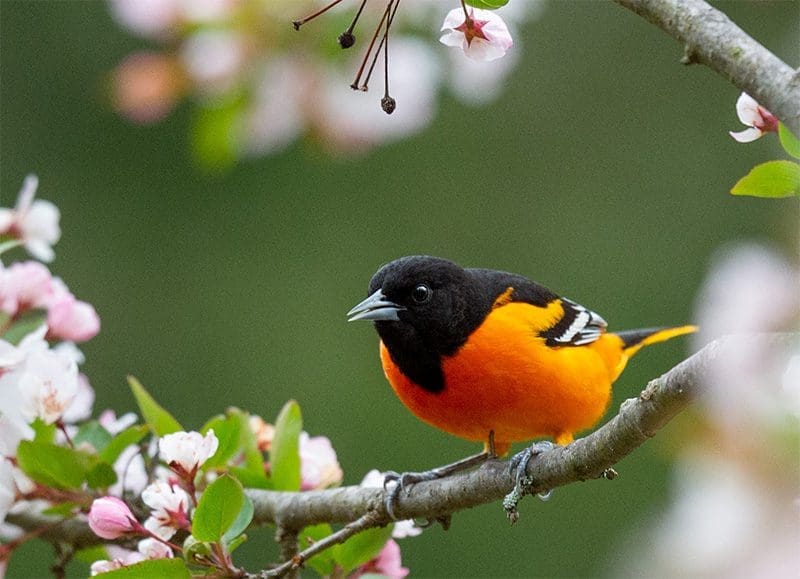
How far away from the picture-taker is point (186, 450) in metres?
1.74

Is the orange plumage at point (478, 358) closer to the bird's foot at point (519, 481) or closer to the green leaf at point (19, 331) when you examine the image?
the bird's foot at point (519, 481)

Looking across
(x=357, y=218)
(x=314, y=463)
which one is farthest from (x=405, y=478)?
(x=357, y=218)

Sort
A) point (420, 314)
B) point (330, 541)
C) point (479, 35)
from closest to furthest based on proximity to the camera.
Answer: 1. point (479, 35)
2. point (330, 541)
3. point (420, 314)

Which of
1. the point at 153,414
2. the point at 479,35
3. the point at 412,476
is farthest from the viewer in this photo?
the point at 412,476

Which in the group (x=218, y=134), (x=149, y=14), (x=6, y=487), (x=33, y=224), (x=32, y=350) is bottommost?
(x=6, y=487)

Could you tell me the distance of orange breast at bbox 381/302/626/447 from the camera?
2.55 m

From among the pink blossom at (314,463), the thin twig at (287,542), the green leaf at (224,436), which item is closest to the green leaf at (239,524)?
the green leaf at (224,436)

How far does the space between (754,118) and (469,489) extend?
852mm

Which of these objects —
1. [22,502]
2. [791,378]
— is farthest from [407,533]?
[791,378]

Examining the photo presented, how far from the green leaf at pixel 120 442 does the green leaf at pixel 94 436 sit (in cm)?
5

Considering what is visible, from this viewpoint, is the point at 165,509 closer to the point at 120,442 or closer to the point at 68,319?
the point at 120,442

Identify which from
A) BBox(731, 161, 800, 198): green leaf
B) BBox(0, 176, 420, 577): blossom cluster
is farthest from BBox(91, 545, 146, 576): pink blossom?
BBox(731, 161, 800, 198): green leaf

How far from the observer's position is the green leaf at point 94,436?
2111mm

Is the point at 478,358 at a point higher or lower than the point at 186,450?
lower
